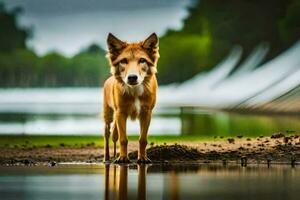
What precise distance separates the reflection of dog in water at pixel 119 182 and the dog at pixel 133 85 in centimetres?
41

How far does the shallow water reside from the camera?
578 centimetres

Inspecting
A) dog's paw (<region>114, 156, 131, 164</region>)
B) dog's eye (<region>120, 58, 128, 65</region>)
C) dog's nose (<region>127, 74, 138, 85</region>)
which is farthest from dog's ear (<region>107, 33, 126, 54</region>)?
dog's paw (<region>114, 156, 131, 164</region>)

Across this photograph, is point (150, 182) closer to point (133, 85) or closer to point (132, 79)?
point (132, 79)

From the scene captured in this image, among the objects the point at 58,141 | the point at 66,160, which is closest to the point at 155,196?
the point at 66,160

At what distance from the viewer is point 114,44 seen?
349 inches

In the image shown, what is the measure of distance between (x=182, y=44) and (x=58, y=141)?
187 centimetres

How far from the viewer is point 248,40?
1191 cm

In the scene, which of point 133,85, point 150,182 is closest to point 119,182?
point 150,182

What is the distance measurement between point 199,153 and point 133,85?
138 cm

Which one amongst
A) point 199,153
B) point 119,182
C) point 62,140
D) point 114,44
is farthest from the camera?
point 62,140

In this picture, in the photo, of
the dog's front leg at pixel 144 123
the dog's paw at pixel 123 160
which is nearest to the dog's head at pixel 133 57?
the dog's front leg at pixel 144 123

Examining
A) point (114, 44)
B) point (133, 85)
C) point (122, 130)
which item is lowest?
point (122, 130)

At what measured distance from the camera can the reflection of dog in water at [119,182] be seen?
5707 millimetres

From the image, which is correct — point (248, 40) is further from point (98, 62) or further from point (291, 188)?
point (291, 188)
